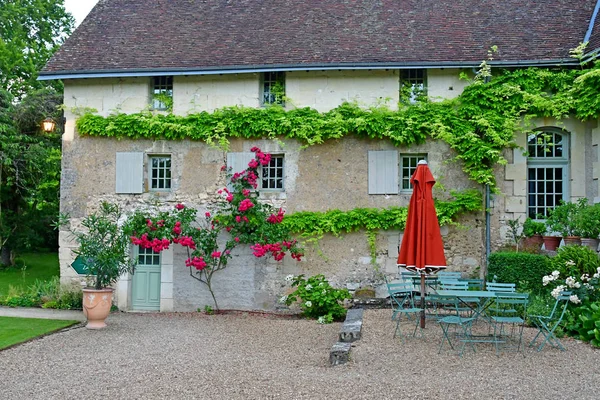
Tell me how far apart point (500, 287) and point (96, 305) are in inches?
275

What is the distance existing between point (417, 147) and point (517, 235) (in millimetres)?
2695

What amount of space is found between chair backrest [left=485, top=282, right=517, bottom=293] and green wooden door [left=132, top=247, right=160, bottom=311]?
7.30 metres

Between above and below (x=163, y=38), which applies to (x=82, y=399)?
below

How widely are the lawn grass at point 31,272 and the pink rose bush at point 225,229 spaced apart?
18.5ft

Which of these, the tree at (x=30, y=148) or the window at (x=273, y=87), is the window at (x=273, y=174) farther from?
the tree at (x=30, y=148)

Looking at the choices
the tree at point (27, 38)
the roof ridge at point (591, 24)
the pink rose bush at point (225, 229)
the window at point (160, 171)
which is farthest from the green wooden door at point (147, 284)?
the tree at point (27, 38)

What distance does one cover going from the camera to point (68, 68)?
13.0 metres

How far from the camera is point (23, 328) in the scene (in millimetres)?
10195

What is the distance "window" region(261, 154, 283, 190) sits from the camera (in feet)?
42.0

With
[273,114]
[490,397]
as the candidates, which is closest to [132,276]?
[273,114]

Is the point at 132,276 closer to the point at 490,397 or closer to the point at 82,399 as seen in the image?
the point at 82,399

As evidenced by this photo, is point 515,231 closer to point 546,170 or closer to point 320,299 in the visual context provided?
point 546,170

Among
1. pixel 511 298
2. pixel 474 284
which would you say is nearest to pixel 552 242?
pixel 474 284

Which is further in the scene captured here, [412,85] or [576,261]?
[412,85]
